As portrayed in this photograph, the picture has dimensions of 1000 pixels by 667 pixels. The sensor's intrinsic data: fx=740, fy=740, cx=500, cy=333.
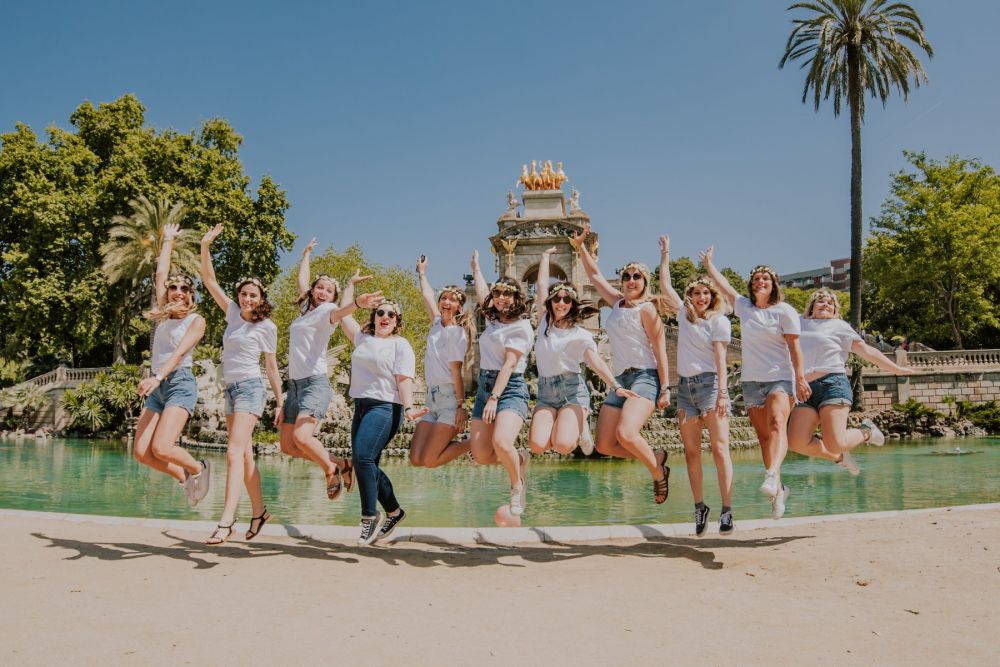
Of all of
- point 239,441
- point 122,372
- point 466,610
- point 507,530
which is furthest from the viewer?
point 122,372

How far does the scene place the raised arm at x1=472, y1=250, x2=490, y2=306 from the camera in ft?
20.5

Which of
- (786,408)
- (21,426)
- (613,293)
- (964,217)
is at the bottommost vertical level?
(21,426)

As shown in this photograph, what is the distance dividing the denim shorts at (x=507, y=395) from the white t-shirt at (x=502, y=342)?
0.07m

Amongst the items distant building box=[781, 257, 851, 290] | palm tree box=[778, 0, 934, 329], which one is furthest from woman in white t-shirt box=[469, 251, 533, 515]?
distant building box=[781, 257, 851, 290]

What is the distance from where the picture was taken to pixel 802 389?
6.06 m

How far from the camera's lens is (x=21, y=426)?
34281 mm

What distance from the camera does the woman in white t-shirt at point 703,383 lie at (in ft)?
19.5

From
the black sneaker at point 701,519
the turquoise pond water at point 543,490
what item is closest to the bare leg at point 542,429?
the black sneaker at point 701,519

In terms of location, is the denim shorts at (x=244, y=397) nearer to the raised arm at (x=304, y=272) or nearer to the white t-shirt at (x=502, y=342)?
the raised arm at (x=304, y=272)

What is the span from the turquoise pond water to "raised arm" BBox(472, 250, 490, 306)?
3129 mm

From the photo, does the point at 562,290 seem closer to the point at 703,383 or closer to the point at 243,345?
the point at 703,383

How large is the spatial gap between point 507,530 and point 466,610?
98.5 inches

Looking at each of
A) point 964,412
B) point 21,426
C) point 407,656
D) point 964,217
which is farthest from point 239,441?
point 964,217

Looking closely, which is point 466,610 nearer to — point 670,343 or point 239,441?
point 239,441
